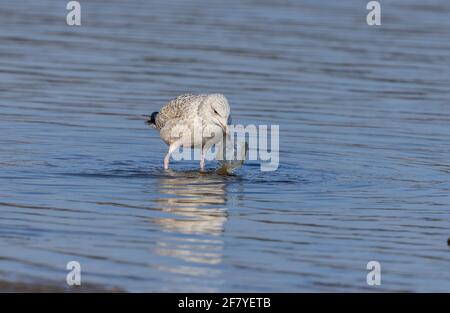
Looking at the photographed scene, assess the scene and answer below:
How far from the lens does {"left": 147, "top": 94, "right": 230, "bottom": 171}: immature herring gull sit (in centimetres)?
1305

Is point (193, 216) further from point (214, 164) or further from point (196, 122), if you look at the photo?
point (214, 164)

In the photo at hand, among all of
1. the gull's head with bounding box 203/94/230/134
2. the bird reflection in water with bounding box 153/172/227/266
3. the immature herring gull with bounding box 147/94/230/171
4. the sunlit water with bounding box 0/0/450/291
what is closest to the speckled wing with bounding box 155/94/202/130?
the immature herring gull with bounding box 147/94/230/171

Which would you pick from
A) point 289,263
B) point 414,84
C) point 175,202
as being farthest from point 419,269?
point 414,84

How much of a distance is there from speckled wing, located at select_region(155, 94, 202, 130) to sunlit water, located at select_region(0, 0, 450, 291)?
50cm

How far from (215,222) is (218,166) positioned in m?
3.36

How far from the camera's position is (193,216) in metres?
10.7

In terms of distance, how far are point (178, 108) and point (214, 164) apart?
2.90 ft

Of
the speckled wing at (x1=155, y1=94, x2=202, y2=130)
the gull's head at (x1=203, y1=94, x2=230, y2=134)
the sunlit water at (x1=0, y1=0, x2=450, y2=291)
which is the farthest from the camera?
the speckled wing at (x1=155, y1=94, x2=202, y2=130)

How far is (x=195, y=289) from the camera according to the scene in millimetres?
8211

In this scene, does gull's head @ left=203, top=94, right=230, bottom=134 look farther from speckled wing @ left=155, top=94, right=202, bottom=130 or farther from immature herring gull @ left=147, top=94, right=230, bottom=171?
speckled wing @ left=155, top=94, right=202, bottom=130

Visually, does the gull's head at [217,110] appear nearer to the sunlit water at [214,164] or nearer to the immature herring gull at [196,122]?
the immature herring gull at [196,122]

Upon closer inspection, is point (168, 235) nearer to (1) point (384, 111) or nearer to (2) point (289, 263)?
(2) point (289, 263)

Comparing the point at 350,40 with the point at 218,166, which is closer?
the point at 218,166

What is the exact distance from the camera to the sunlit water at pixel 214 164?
29.7 ft
